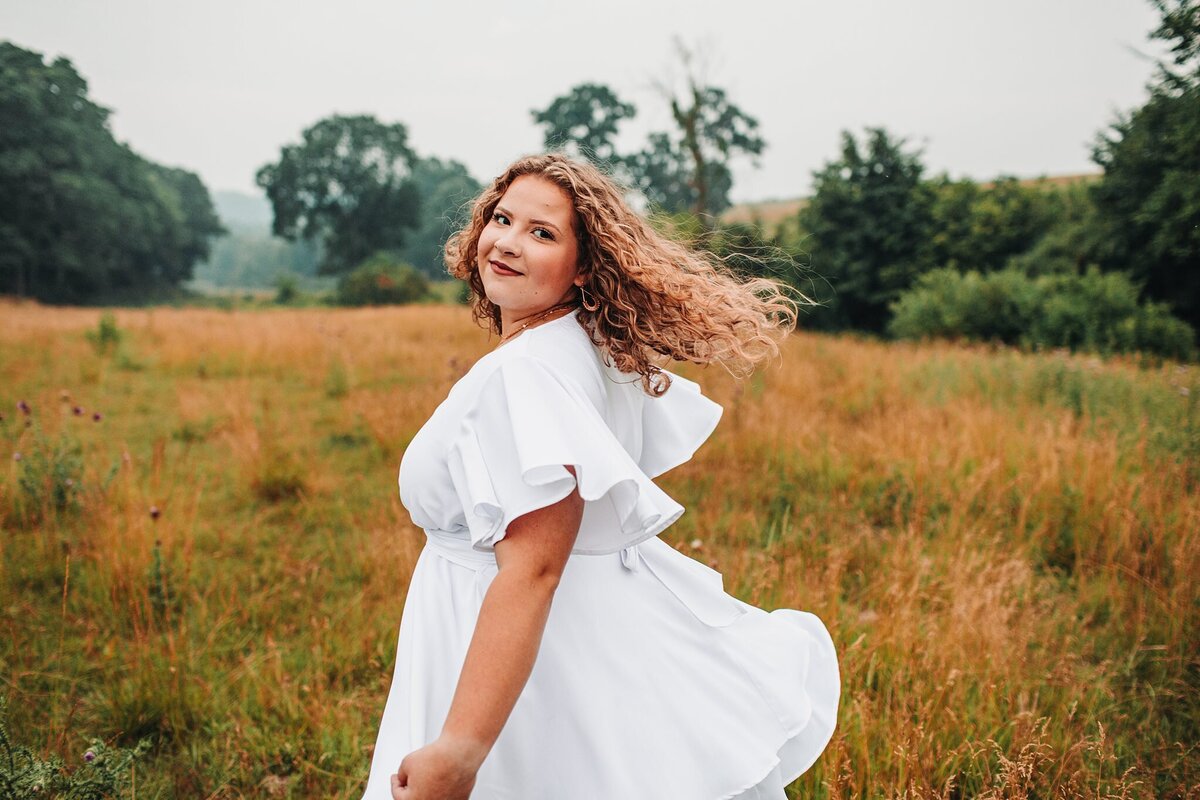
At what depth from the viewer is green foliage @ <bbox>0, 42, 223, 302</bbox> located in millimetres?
34250

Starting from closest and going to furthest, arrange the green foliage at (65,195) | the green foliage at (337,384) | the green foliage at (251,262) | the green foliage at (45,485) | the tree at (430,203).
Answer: the green foliage at (45,485) → the green foliage at (337,384) → the green foliage at (65,195) → the tree at (430,203) → the green foliage at (251,262)

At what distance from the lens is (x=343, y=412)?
718 cm

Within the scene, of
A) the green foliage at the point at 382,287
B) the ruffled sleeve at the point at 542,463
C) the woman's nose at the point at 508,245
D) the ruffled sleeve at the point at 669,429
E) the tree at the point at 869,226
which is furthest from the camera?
the green foliage at the point at 382,287

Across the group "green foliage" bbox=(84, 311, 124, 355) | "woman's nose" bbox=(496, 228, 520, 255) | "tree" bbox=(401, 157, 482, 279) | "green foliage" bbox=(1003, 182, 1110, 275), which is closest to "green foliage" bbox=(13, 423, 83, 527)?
"woman's nose" bbox=(496, 228, 520, 255)

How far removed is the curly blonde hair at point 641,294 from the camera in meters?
1.33

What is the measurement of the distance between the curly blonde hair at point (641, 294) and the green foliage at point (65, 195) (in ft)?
146

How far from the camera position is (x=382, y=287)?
1462 inches

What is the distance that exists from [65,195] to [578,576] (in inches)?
1870

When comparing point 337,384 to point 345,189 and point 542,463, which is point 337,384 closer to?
point 542,463

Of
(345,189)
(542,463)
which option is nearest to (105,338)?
(542,463)

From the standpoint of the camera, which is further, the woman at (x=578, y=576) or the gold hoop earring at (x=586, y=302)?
the gold hoop earring at (x=586, y=302)

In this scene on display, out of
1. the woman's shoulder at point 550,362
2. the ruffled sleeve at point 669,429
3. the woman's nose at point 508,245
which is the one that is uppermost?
the woman's nose at point 508,245

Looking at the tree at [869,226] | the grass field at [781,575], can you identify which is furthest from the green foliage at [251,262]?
the grass field at [781,575]

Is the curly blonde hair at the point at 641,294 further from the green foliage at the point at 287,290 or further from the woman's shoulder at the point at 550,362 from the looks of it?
the green foliage at the point at 287,290
